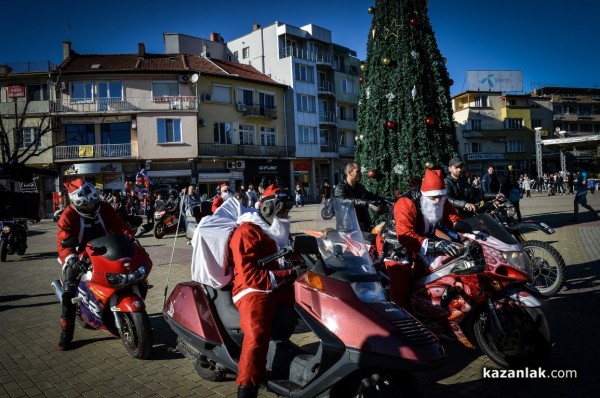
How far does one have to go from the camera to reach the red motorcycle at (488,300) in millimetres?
3656

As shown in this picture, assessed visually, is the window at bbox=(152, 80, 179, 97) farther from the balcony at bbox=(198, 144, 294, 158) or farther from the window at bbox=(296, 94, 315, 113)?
the window at bbox=(296, 94, 315, 113)

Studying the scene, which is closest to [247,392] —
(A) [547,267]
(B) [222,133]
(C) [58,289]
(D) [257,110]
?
(C) [58,289]

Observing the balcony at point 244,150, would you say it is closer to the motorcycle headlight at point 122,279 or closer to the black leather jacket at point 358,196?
the black leather jacket at point 358,196

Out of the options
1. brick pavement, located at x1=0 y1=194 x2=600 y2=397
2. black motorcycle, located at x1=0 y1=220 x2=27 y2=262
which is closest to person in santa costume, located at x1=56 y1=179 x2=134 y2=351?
brick pavement, located at x1=0 y1=194 x2=600 y2=397

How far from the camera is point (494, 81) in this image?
193ft

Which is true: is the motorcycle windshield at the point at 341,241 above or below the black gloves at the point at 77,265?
above

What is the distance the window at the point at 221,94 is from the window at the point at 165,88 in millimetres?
3194

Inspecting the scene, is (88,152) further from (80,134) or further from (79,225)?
(79,225)

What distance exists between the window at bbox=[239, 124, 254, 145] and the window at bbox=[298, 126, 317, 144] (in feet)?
17.6

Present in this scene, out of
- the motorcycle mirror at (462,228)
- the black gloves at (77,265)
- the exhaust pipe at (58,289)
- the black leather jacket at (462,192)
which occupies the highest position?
the black leather jacket at (462,192)

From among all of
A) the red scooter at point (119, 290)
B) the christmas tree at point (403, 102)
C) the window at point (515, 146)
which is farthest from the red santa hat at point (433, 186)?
the window at point (515, 146)

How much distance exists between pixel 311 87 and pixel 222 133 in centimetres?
1176

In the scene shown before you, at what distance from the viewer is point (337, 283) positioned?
2.68 meters

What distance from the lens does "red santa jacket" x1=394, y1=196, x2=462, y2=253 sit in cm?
421
